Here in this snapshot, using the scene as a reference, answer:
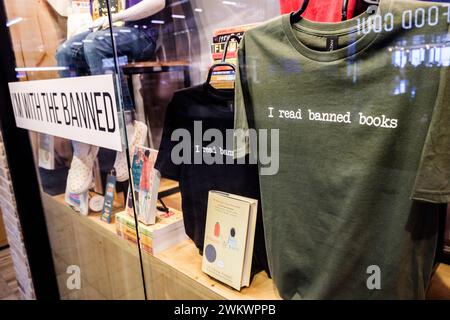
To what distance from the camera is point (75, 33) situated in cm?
138

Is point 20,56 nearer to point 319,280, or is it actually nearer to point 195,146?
point 195,146

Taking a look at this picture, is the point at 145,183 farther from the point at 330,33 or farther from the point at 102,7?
the point at 330,33

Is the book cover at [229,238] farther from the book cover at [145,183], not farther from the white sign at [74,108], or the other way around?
the white sign at [74,108]

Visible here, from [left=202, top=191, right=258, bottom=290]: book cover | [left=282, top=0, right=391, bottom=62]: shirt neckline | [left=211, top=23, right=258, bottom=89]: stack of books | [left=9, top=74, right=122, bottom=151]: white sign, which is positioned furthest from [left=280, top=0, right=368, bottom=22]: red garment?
[left=9, top=74, right=122, bottom=151]: white sign

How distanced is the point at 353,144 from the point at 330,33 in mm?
221

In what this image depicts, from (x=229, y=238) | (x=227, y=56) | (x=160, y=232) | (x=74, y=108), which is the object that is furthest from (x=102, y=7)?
(x=229, y=238)

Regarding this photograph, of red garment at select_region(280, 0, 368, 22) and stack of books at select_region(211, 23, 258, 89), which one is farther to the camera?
stack of books at select_region(211, 23, 258, 89)

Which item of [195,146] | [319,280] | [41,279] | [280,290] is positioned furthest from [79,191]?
[319,280]

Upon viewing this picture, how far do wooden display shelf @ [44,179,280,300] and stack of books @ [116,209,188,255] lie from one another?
21 mm

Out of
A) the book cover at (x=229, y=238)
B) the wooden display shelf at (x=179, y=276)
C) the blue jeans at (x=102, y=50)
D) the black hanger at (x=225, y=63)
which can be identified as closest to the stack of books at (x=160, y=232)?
the wooden display shelf at (x=179, y=276)

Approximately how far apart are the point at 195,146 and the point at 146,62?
515 millimetres

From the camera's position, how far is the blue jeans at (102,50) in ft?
3.98

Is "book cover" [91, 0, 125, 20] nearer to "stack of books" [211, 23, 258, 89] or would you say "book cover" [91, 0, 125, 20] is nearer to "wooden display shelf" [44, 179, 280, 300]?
"stack of books" [211, 23, 258, 89]

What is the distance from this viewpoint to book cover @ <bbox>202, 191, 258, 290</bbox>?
0.90m
